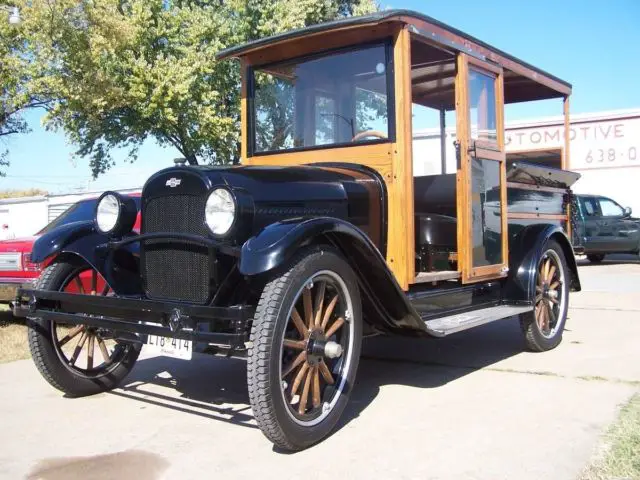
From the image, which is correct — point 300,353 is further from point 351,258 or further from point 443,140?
point 443,140

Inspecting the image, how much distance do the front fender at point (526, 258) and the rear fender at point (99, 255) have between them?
3118 mm

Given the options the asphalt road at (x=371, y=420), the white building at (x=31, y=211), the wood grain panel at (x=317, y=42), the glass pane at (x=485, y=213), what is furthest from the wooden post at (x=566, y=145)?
the white building at (x=31, y=211)

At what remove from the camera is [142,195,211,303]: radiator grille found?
134 inches

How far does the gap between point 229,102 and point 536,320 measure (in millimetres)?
12803

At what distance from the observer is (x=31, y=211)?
2542cm

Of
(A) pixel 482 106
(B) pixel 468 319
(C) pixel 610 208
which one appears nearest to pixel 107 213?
(B) pixel 468 319

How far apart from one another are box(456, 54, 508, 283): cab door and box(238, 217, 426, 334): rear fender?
107 cm

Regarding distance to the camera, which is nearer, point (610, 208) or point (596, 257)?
point (610, 208)

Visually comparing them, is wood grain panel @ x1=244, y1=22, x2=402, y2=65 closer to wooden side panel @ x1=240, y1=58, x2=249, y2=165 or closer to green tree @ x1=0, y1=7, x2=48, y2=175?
wooden side panel @ x1=240, y1=58, x2=249, y2=165

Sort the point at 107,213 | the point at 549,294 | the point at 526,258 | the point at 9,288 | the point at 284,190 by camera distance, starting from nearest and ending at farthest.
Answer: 1. the point at 284,190
2. the point at 107,213
3. the point at 526,258
4. the point at 549,294
5. the point at 9,288

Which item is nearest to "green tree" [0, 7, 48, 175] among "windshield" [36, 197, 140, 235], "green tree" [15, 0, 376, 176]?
"green tree" [15, 0, 376, 176]

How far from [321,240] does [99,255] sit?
1.55 m

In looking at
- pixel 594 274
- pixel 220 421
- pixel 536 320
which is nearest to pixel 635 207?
pixel 594 274

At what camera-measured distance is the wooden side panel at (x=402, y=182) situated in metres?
4.16
